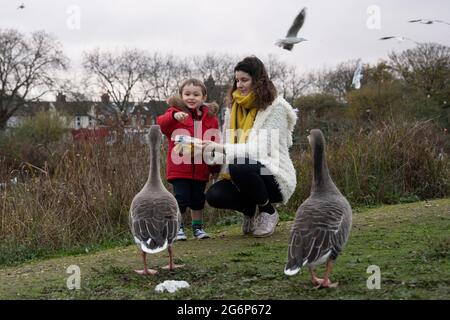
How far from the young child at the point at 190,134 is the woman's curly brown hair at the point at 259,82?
58cm

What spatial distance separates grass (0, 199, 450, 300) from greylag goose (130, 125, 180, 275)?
0.30 metres

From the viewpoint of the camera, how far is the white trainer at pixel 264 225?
6309 mm

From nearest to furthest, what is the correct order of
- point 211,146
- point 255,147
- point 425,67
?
point 211,146
point 255,147
point 425,67

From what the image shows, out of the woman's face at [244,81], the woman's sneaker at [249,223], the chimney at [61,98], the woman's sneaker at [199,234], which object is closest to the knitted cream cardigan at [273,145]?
the woman's face at [244,81]

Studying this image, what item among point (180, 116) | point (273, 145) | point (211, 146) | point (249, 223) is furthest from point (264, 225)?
point (180, 116)

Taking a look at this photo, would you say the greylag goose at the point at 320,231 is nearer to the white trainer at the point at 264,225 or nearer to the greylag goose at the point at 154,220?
the greylag goose at the point at 154,220

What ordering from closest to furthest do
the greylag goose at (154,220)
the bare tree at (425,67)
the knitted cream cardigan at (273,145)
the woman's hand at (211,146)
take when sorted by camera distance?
the greylag goose at (154,220) → the woman's hand at (211,146) → the knitted cream cardigan at (273,145) → the bare tree at (425,67)

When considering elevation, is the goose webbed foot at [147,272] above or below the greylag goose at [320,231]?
below

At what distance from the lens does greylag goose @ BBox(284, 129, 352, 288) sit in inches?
152

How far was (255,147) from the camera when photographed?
591 cm

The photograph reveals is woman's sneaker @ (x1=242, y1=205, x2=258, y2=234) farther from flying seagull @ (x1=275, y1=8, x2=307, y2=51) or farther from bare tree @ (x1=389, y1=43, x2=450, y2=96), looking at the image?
bare tree @ (x1=389, y1=43, x2=450, y2=96)

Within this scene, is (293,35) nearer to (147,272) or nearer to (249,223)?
(249,223)

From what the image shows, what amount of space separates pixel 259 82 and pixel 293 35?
75 cm

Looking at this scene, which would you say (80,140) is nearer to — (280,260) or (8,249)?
(8,249)
